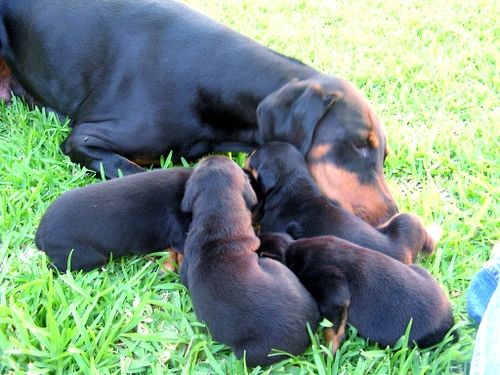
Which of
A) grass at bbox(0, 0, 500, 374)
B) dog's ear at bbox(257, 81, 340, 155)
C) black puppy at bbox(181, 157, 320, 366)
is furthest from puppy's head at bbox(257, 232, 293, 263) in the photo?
dog's ear at bbox(257, 81, 340, 155)

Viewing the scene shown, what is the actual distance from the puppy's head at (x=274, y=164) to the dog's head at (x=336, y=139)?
0.10 m

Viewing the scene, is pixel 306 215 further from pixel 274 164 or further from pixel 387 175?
pixel 387 175

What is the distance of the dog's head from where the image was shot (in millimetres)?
2812

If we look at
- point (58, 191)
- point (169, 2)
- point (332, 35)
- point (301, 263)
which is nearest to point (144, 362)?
point (301, 263)

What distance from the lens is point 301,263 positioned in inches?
92.2

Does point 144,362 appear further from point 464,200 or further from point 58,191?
point 464,200

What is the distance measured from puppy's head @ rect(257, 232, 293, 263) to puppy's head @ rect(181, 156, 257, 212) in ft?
0.52

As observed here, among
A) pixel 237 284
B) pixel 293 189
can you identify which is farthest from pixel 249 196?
pixel 237 284

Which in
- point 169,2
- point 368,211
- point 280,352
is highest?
point 169,2

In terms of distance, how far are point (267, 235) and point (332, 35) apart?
3.01 m

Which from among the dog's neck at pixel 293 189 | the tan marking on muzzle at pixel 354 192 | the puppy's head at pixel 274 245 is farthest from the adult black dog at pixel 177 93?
the puppy's head at pixel 274 245

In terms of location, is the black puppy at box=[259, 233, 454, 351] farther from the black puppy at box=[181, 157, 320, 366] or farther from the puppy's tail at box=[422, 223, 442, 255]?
the puppy's tail at box=[422, 223, 442, 255]

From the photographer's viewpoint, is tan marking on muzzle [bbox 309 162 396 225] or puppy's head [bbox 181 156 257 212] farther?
tan marking on muzzle [bbox 309 162 396 225]

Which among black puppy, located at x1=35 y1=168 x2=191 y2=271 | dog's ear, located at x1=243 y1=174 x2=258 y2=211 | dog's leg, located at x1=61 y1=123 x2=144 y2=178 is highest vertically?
dog's ear, located at x1=243 y1=174 x2=258 y2=211
